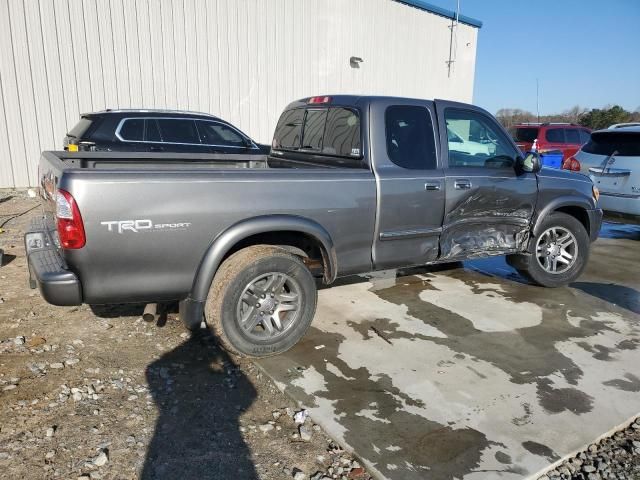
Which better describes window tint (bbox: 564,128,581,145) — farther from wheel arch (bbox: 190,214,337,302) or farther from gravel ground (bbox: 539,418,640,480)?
gravel ground (bbox: 539,418,640,480)

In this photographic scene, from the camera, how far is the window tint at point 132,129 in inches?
313

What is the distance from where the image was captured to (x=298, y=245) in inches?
153

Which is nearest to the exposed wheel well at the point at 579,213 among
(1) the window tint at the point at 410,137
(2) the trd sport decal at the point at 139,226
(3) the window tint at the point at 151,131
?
(1) the window tint at the point at 410,137

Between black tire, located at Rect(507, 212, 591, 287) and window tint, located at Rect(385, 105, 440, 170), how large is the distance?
1.67 m

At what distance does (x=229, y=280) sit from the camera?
3.30 m

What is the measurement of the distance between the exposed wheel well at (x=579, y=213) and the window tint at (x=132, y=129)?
6458 millimetres

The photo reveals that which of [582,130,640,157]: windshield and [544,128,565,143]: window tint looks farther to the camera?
[544,128,565,143]: window tint

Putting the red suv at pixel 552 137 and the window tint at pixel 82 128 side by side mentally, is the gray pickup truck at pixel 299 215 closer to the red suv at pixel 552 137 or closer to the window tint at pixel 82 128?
the window tint at pixel 82 128

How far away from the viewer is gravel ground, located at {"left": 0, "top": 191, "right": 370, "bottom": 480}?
247 cm

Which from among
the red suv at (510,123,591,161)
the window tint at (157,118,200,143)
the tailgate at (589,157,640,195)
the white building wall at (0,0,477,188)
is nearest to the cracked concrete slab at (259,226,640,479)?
the tailgate at (589,157,640,195)

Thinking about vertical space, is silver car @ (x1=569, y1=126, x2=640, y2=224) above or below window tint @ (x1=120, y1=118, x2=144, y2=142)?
below

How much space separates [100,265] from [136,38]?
10.1 metres

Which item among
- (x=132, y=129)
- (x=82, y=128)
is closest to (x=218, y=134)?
(x=132, y=129)

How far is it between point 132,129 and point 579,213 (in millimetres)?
6740
